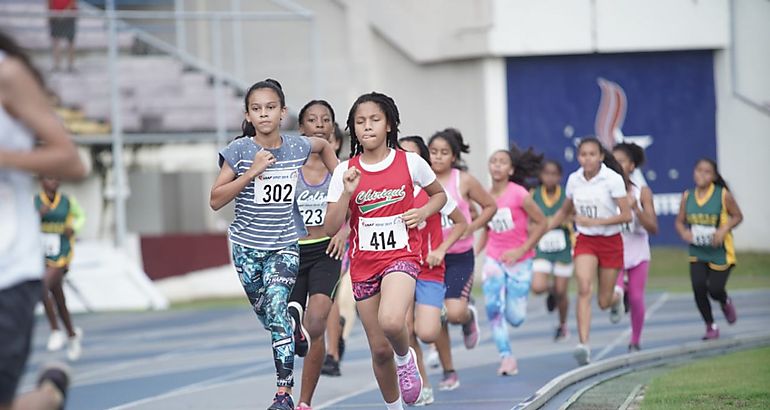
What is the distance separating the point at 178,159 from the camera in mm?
28656

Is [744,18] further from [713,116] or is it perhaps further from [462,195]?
[462,195]

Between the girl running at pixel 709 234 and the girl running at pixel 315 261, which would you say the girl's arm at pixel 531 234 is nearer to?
the girl running at pixel 709 234

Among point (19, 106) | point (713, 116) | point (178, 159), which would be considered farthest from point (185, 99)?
point (19, 106)

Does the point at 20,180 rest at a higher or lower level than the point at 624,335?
higher

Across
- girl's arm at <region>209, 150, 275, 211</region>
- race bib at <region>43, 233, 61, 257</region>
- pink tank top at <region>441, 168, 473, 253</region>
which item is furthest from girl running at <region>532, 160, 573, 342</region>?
girl's arm at <region>209, 150, 275, 211</region>

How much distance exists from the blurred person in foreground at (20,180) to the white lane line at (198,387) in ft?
20.9

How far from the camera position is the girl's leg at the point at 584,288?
44.9ft

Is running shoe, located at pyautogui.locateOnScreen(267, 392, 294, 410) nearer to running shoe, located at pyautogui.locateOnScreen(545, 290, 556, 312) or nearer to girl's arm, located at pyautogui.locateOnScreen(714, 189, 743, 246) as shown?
girl's arm, located at pyautogui.locateOnScreen(714, 189, 743, 246)

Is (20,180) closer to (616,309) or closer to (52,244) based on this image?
(616,309)

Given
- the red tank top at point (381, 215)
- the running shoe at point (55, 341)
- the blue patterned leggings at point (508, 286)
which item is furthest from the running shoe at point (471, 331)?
the running shoe at point (55, 341)

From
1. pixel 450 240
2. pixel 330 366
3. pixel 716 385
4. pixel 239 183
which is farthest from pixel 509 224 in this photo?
pixel 239 183

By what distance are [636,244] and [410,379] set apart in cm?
610

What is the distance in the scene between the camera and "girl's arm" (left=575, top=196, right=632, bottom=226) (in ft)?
45.2

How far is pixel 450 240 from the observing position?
34.1ft
